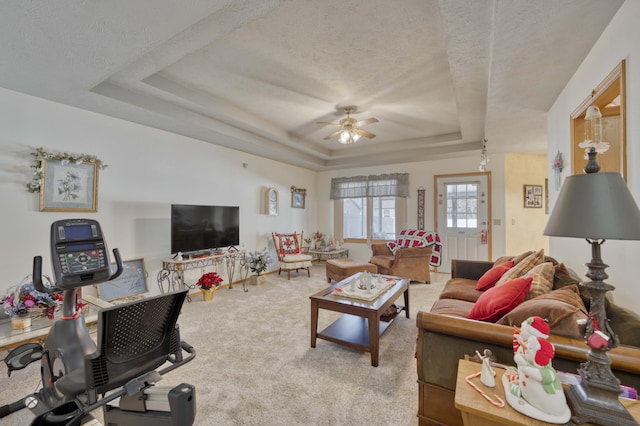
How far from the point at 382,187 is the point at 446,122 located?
2222 millimetres

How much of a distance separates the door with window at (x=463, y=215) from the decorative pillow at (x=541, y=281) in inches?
143

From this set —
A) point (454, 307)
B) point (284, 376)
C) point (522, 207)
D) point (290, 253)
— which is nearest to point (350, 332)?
point (284, 376)

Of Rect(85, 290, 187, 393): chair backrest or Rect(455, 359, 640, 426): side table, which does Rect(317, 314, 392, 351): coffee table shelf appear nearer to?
Rect(455, 359, 640, 426): side table

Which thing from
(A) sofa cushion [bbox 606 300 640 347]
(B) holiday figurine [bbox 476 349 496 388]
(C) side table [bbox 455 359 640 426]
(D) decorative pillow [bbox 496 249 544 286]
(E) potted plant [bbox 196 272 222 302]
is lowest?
(E) potted plant [bbox 196 272 222 302]

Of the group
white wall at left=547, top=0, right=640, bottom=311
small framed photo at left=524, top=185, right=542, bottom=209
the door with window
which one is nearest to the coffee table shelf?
white wall at left=547, top=0, right=640, bottom=311

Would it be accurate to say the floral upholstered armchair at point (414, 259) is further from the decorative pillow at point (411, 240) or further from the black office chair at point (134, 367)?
the black office chair at point (134, 367)

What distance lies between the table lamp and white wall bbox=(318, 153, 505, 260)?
4.70m

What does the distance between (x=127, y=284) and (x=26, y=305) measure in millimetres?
1169

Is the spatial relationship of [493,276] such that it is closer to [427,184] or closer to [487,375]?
[487,375]

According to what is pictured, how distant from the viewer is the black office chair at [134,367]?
3.08 feet

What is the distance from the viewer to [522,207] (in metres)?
5.20

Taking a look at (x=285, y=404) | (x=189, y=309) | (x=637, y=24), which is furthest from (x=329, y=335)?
(x=637, y=24)

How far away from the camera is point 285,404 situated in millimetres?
1797

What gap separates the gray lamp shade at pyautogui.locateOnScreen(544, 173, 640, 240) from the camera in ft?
3.05
